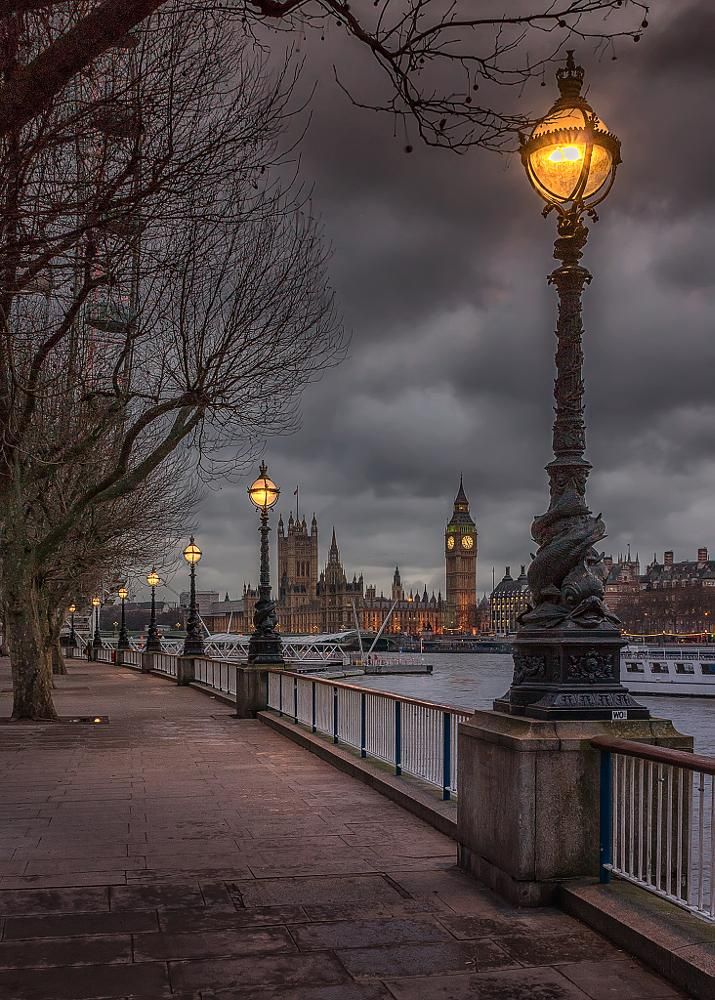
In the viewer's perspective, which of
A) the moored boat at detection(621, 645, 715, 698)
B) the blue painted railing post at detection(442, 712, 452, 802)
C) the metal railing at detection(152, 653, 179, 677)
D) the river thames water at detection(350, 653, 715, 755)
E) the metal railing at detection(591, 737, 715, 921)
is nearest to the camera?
the metal railing at detection(591, 737, 715, 921)

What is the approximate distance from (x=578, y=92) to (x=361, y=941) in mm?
5834

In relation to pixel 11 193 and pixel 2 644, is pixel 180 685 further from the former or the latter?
pixel 2 644

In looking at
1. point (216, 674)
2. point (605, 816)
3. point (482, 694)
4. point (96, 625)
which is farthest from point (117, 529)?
point (96, 625)

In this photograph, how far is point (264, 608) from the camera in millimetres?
22422

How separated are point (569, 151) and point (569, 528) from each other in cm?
260

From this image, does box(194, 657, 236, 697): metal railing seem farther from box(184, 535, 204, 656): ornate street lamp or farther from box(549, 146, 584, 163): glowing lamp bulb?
box(549, 146, 584, 163): glowing lamp bulb

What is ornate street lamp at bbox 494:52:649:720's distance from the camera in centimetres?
749

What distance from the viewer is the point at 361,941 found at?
6.50 meters

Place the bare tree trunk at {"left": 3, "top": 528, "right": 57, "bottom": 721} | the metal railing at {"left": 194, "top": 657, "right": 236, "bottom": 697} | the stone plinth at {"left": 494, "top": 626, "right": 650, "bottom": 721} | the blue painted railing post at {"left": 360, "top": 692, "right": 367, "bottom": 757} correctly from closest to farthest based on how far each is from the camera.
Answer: the stone plinth at {"left": 494, "top": 626, "right": 650, "bottom": 721} → the blue painted railing post at {"left": 360, "top": 692, "right": 367, "bottom": 757} → the bare tree trunk at {"left": 3, "top": 528, "right": 57, "bottom": 721} → the metal railing at {"left": 194, "top": 657, "right": 236, "bottom": 697}

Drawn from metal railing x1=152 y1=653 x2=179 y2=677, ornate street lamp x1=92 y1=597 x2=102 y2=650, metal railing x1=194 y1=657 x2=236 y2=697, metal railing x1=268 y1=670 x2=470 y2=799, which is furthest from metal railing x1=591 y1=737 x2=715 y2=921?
ornate street lamp x1=92 y1=597 x2=102 y2=650

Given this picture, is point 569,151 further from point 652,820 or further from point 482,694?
point 482,694

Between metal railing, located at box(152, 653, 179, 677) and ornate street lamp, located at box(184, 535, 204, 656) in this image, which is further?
metal railing, located at box(152, 653, 179, 677)

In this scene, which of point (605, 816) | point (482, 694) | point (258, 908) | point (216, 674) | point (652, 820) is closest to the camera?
point (652, 820)

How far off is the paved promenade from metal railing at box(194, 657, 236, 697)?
14596mm
